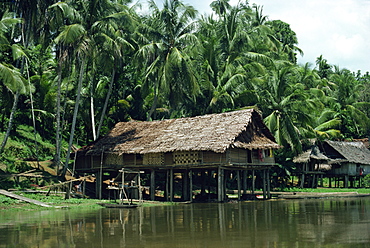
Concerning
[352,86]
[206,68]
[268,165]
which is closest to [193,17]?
[206,68]

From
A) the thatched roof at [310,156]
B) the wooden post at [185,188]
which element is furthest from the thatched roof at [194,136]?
the thatched roof at [310,156]

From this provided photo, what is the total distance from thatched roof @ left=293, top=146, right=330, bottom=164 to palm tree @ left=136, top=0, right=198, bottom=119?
9181 mm

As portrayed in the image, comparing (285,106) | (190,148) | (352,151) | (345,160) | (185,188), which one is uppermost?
(285,106)

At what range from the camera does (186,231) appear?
10383mm

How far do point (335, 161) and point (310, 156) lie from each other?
2815 millimetres

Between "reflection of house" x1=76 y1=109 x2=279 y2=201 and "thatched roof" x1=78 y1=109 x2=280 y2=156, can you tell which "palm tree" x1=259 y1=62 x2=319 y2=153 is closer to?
"reflection of house" x1=76 y1=109 x2=279 y2=201

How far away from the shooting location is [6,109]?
2581 centimetres

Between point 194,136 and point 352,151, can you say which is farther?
point 352,151

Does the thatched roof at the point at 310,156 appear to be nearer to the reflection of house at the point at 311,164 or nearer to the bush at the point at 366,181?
the reflection of house at the point at 311,164

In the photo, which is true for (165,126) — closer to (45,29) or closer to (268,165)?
(268,165)

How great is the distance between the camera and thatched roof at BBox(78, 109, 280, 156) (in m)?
20.4

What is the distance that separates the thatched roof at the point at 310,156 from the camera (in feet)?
102

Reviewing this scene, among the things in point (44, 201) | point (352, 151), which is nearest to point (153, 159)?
point (44, 201)

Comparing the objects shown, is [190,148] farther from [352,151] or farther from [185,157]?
[352,151]
